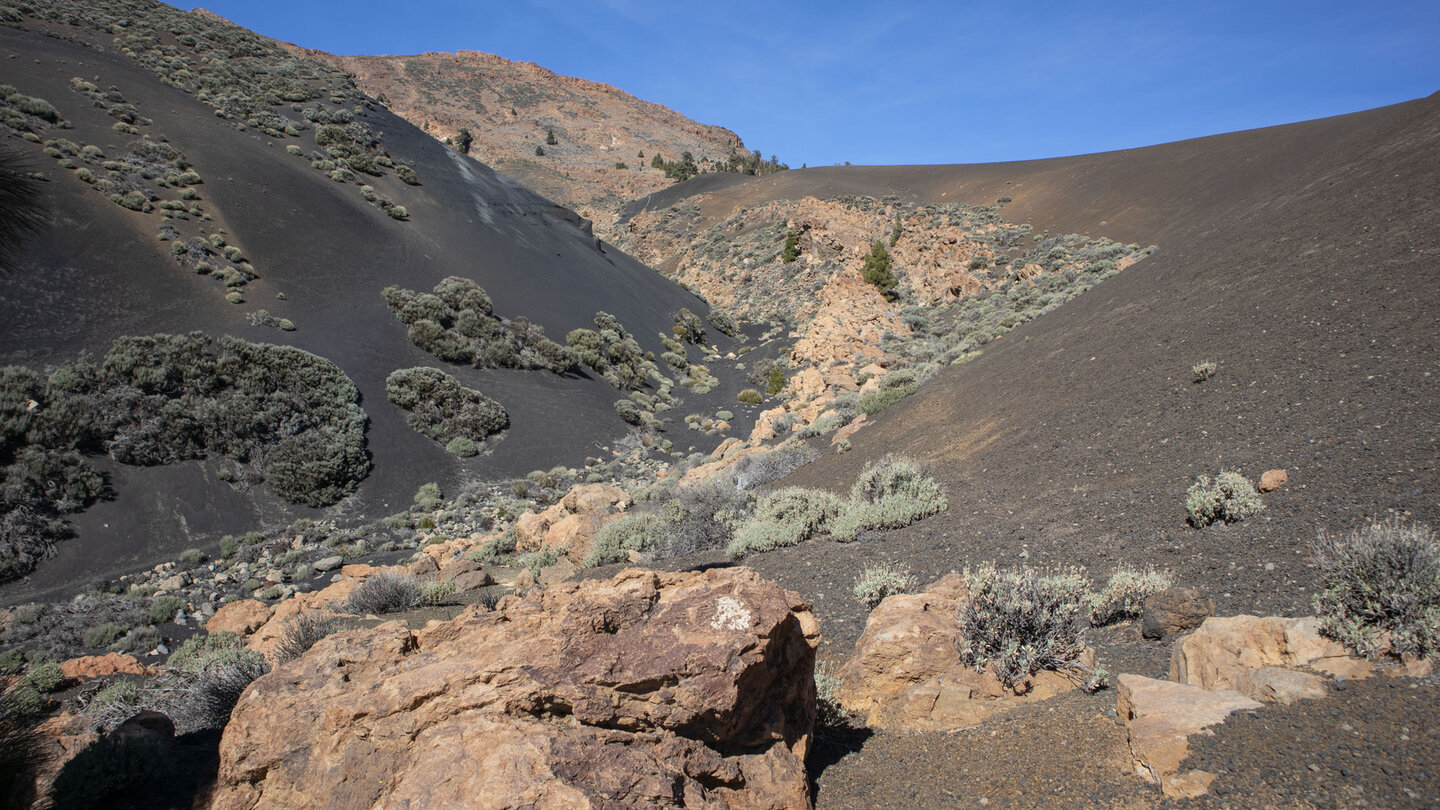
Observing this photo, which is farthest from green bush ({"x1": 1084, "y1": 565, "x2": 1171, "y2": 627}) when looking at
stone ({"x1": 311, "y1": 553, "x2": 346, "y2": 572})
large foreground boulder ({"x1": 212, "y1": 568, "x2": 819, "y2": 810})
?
stone ({"x1": 311, "y1": 553, "x2": 346, "y2": 572})

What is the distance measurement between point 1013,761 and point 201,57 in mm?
42164

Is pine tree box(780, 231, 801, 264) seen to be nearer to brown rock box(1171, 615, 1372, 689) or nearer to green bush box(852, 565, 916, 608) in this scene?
green bush box(852, 565, 916, 608)

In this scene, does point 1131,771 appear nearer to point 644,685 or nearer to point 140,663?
point 644,685

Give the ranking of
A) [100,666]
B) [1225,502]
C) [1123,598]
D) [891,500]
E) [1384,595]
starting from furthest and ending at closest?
1. [891,500]
2. [100,666]
3. [1225,502]
4. [1123,598]
5. [1384,595]

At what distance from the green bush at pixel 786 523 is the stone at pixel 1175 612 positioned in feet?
13.0

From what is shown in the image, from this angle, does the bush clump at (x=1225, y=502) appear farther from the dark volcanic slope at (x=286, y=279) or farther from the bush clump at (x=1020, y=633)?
the dark volcanic slope at (x=286, y=279)

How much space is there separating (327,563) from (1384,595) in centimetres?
1270

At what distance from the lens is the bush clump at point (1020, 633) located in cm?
402

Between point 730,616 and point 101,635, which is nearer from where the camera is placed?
point 730,616

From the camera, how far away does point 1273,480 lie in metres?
5.34

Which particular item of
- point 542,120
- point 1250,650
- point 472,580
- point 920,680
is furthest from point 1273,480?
point 542,120

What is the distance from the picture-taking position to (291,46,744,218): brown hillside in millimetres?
66562

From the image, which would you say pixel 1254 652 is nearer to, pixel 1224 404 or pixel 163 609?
pixel 1224 404

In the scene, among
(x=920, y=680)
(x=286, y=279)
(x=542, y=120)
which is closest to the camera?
(x=920, y=680)
